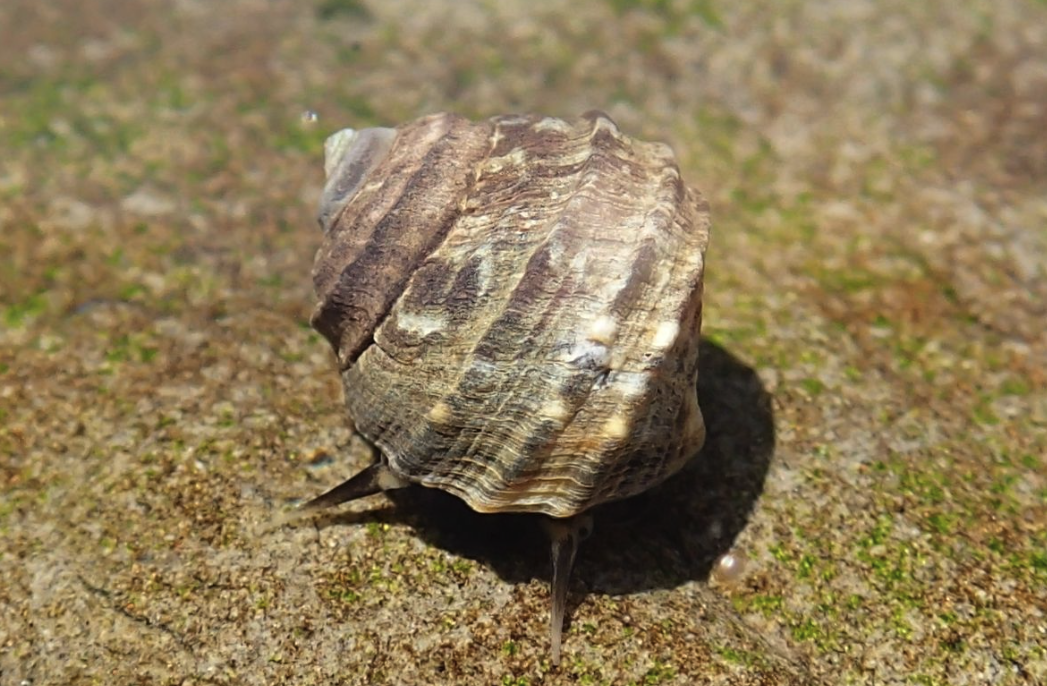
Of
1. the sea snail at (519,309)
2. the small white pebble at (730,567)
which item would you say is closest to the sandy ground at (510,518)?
the small white pebble at (730,567)

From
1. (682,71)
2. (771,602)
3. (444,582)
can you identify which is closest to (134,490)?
(444,582)

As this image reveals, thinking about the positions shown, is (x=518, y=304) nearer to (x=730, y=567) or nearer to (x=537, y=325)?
(x=537, y=325)

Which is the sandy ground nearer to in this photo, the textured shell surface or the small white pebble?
the small white pebble

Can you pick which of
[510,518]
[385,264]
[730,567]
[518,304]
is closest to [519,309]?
[518,304]

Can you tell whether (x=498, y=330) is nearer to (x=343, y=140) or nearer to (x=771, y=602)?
(x=343, y=140)

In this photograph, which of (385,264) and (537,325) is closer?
(537,325)

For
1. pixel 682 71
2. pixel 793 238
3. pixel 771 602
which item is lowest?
pixel 771 602
